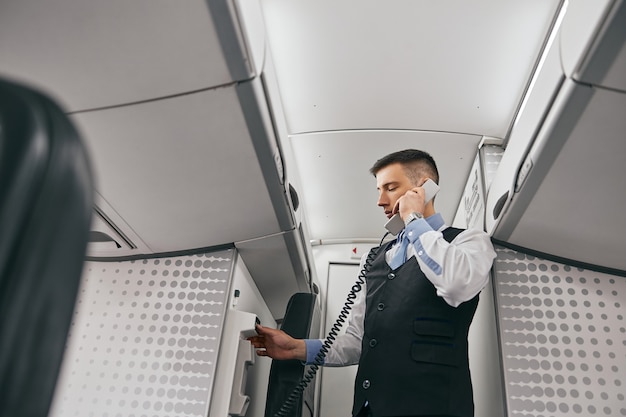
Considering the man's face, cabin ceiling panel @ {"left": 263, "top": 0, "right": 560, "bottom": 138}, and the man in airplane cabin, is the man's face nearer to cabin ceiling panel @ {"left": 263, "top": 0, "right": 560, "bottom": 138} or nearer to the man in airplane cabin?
the man in airplane cabin

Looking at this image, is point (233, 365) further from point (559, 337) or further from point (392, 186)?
point (559, 337)

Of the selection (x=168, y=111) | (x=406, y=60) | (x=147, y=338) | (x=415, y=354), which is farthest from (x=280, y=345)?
(x=406, y=60)

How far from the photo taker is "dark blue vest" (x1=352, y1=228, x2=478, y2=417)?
1519 millimetres

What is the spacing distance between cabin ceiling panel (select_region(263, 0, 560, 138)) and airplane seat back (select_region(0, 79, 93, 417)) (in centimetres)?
152

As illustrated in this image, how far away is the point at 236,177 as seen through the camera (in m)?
1.63

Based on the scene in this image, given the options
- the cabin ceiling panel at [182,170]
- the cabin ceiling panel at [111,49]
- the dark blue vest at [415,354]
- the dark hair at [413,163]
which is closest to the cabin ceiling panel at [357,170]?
the dark hair at [413,163]

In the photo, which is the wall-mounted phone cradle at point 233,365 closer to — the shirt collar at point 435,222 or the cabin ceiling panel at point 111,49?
the shirt collar at point 435,222

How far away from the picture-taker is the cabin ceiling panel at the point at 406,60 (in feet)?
5.87

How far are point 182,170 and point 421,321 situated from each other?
88 centimetres

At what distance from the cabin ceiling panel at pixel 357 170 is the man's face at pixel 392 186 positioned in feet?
1.32

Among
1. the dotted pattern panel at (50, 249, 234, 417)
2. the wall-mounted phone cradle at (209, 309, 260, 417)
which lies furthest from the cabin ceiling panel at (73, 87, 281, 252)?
the wall-mounted phone cradle at (209, 309, 260, 417)

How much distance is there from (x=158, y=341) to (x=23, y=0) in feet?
4.00

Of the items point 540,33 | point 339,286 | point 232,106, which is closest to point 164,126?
point 232,106

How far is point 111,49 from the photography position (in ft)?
3.77
